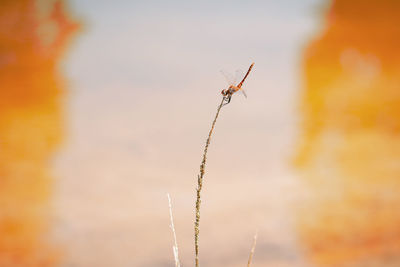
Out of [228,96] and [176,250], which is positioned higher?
[228,96]

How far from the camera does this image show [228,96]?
1.67ft

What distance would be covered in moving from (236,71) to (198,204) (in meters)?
0.35

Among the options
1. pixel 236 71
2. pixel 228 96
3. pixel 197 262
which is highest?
pixel 236 71

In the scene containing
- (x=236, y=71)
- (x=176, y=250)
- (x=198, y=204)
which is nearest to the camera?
(x=198, y=204)

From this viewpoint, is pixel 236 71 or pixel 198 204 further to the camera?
pixel 236 71

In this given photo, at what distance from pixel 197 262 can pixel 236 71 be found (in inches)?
15.4

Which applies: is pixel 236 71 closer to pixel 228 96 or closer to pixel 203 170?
pixel 228 96

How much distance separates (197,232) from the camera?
44cm

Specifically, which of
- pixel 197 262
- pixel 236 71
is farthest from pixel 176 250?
pixel 236 71

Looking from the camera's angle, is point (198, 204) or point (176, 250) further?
point (176, 250)

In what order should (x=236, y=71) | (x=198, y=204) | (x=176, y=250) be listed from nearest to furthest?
(x=198, y=204)
(x=176, y=250)
(x=236, y=71)

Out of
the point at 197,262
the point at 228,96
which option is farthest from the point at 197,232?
the point at 228,96

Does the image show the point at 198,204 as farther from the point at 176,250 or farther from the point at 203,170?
the point at 176,250

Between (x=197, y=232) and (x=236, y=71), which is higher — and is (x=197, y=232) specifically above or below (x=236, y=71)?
below
